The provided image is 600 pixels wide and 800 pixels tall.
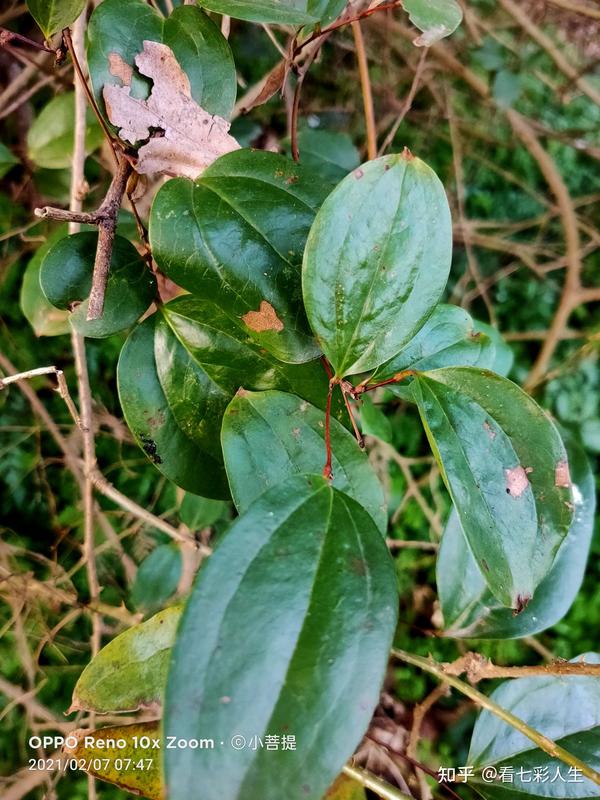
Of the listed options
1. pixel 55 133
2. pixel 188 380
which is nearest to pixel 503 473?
pixel 188 380

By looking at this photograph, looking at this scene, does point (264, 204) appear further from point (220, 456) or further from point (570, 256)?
point (570, 256)

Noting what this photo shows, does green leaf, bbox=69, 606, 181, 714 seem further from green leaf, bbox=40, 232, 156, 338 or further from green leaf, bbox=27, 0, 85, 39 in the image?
green leaf, bbox=27, 0, 85, 39

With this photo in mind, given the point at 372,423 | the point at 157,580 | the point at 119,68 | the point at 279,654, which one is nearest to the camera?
the point at 279,654

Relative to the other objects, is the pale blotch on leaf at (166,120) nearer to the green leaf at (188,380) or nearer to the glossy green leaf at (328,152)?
the green leaf at (188,380)

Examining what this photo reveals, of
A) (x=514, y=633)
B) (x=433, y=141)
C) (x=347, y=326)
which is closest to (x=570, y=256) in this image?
(x=433, y=141)

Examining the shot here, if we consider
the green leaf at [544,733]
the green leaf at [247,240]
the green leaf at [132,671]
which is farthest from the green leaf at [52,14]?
the green leaf at [544,733]

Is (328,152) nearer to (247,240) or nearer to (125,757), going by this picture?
(247,240)
